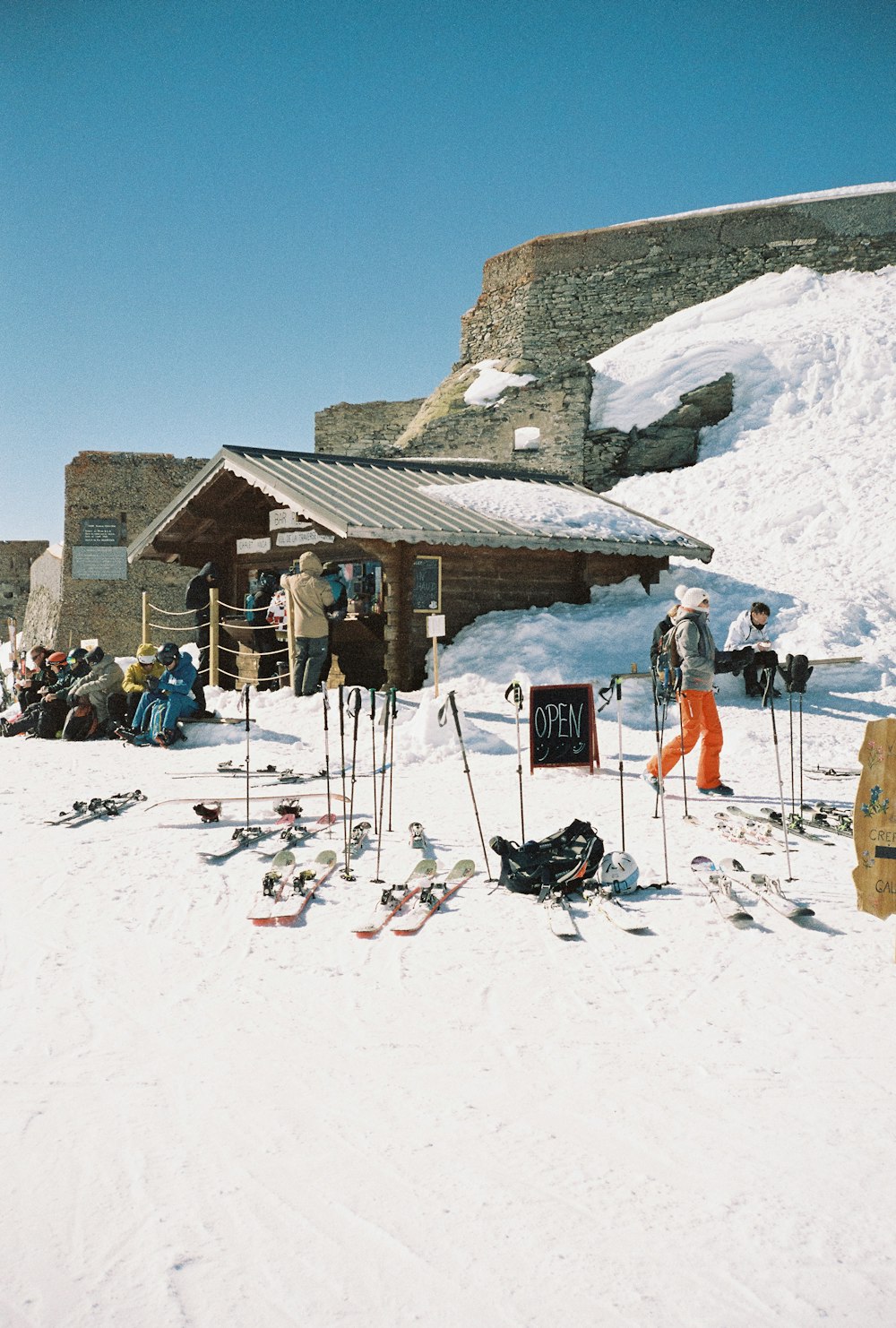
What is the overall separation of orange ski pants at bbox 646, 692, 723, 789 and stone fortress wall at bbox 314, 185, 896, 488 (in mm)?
16337

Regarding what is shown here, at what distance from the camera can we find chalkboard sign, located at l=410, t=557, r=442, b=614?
14.2 m

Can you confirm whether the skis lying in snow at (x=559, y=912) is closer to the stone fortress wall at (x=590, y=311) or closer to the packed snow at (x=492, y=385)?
the stone fortress wall at (x=590, y=311)

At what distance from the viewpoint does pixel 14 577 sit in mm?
37156

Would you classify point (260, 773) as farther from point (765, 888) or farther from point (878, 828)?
point (878, 828)

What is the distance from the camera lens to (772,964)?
4.89 m

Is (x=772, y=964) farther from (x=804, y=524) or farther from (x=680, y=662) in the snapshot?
(x=804, y=524)

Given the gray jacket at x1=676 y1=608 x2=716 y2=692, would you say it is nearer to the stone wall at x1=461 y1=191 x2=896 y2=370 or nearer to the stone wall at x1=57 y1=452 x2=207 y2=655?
the stone wall at x1=57 y1=452 x2=207 y2=655

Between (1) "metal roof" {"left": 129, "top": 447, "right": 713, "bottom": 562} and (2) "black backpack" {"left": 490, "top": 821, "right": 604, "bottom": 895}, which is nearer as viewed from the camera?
(2) "black backpack" {"left": 490, "top": 821, "right": 604, "bottom": 895}

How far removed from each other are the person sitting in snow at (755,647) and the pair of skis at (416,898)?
276 inches

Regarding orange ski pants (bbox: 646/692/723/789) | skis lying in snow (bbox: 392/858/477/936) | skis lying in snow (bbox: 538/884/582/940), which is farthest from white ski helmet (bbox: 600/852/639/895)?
orange ski pants (bbox: 646/692/723/789)

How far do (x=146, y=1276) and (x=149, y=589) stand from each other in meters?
32.1

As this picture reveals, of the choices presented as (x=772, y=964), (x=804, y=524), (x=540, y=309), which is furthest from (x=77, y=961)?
(x=540, y=309)

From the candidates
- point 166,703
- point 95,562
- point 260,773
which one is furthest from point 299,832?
point 95,562

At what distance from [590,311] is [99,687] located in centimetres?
2622
